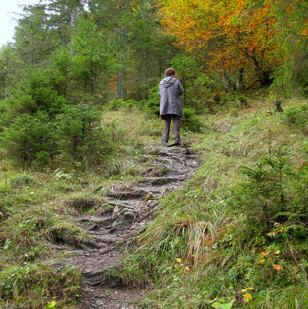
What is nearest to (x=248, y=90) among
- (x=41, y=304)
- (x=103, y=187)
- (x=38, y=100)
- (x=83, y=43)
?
(x=83, y=43)

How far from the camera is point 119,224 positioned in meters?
5.37

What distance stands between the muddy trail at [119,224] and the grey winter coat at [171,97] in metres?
1.49

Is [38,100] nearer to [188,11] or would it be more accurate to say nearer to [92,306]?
[92,306]

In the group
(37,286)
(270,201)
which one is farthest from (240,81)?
(37,286)

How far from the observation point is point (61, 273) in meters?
3.72

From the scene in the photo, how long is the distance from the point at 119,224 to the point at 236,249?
228cm

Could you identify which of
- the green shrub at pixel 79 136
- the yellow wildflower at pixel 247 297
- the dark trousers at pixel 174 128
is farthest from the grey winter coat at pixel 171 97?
the yellow wildflower at pixel 247 297

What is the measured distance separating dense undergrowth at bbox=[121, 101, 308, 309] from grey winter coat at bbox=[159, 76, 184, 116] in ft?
16.4

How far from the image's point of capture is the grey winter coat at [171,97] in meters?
9.66

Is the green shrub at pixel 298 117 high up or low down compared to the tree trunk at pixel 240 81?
down

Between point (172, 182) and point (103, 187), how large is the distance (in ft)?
4.30

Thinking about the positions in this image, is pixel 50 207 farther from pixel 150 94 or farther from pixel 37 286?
pixel 150 94

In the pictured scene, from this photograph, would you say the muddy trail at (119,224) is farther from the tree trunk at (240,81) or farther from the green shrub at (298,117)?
the tree trunk at (240,81)

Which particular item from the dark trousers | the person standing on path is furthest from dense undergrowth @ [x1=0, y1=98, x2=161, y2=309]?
the person standing on path
